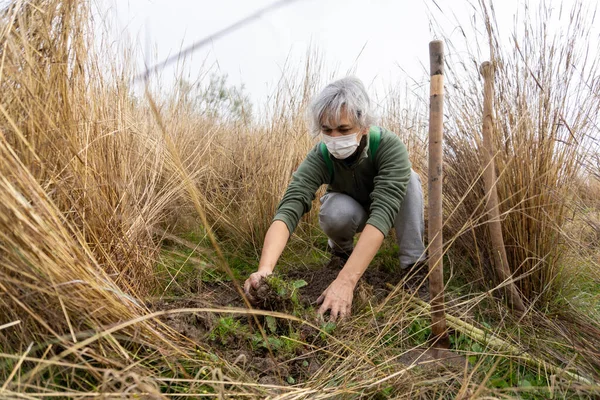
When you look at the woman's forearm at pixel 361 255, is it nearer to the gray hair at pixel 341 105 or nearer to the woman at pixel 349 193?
the woman at pixel 349 193

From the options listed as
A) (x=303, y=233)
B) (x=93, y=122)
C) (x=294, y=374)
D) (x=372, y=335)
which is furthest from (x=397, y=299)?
(x=93, y=122)

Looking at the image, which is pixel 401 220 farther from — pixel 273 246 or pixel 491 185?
pixel 273 246

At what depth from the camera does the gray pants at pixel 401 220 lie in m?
2.39

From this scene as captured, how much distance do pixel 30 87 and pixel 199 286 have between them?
3.89 ft

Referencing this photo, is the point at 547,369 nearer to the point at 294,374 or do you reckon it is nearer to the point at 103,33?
the point at 294,374

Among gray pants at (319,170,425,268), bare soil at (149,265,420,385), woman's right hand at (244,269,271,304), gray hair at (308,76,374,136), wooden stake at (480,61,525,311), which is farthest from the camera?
gray pants at (319,170,425,268)

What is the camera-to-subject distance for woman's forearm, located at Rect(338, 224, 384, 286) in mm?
1863

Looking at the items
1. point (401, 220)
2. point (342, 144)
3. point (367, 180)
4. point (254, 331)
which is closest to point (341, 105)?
point (342, 144)

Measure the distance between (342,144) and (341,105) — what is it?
17cm

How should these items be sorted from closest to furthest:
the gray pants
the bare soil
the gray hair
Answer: the bare soil → the gray hair → the gray pants

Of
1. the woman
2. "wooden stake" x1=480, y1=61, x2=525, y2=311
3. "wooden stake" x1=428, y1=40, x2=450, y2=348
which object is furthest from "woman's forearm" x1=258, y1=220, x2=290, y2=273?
"wooden stake" x1=480, y1=61, x2=525, y2=311

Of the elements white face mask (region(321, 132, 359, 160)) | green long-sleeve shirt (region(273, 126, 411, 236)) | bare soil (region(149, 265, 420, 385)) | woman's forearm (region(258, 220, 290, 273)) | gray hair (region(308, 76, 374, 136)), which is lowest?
bare soil (region(149, 265, 420, 385))

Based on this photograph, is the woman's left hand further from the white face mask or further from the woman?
the white face mask

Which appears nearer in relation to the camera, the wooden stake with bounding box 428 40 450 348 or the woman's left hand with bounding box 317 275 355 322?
the wooden stake with bounding box 428 40 450 348
